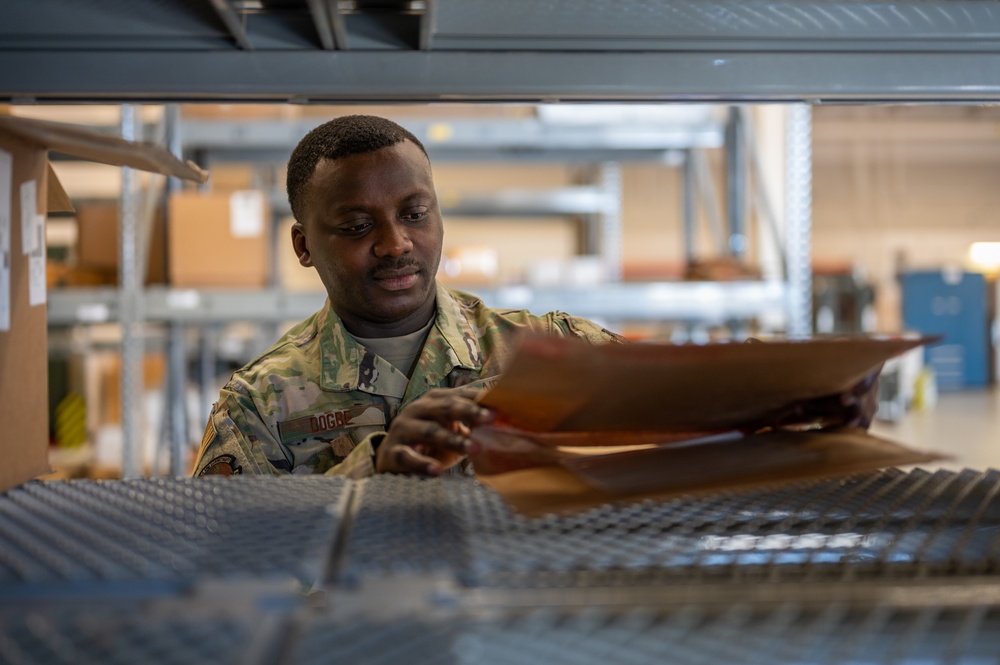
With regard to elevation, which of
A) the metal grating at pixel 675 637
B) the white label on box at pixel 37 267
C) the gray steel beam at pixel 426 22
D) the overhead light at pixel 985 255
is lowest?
the metal grating at pixel 675 637

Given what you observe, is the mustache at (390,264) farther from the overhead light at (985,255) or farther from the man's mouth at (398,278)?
the overhead light at (985,255)

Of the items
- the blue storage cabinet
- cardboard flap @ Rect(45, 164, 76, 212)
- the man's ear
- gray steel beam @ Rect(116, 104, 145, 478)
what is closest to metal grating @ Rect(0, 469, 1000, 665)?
cardboard flap @ Rect(45, 164, 76, 212)

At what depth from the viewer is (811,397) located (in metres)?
0.73

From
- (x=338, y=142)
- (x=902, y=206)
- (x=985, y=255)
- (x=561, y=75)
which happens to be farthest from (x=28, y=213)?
(x=985, y=255)

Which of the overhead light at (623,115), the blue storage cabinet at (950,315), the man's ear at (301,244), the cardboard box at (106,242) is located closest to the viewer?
the man's ear at (301,244)

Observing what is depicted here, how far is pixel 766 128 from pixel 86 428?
5.98m

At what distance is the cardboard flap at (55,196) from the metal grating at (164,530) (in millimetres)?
333

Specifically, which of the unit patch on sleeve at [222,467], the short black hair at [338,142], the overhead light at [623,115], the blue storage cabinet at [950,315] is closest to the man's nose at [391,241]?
the short black hair at [338,142]

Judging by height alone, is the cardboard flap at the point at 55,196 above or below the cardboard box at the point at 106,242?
below

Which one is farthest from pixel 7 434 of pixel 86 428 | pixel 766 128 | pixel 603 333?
pixel 766 128

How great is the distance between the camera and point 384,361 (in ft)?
4.61

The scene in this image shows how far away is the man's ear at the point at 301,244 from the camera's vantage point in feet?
5.07

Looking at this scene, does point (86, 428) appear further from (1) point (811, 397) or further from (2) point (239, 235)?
(1) point (811, 397)

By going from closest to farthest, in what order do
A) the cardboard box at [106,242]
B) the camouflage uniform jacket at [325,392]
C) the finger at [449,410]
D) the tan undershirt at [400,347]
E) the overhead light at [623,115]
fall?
the finger at [449,410]
the camouflage uniform jacket at [325,392]
the tan undershirt at [400,347]
the cardboard box at [106,242]
the overhead light at [623,115]
